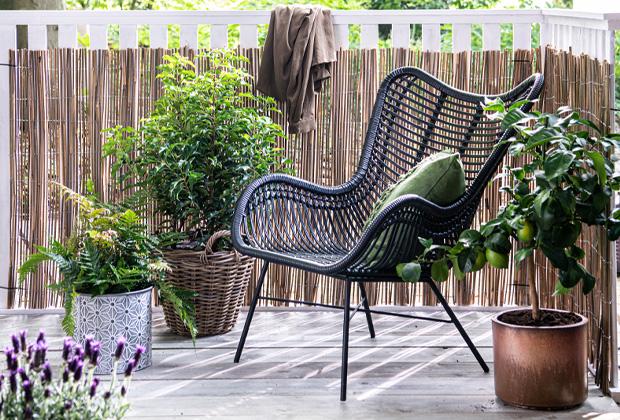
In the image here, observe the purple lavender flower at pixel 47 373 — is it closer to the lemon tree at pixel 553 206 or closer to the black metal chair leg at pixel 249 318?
the lemon tree at pixel 553 206

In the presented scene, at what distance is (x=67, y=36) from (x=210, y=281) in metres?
1.32

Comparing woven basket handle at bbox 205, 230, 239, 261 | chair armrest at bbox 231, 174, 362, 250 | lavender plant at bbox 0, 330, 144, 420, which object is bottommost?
lavender plant at bbox 0, 330, 144, 420

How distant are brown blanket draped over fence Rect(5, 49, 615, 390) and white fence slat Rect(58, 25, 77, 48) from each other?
5cm

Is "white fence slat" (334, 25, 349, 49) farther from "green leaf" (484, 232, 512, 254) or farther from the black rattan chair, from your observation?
"green leaf" (484, 232, 512, 254)

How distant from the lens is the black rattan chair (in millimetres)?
2814

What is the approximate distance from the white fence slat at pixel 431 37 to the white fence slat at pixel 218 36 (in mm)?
873

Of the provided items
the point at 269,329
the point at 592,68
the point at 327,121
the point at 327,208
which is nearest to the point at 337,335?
the point at 269,329

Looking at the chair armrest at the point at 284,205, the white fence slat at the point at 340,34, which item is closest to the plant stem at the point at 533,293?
the chair armrest at the point at 284,205

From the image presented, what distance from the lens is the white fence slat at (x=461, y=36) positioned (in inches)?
154

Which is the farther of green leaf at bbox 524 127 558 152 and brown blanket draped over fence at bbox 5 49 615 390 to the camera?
brown blanket draped over fence at bbox 5 49 615 390

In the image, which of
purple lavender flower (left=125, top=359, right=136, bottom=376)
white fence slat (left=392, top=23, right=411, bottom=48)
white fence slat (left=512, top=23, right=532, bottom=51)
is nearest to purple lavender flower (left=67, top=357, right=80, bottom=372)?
purple lavender flower (left=125, top=359, right=136, bottom=376)

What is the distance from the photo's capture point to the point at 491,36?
3943mm

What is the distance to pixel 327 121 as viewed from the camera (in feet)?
12.8

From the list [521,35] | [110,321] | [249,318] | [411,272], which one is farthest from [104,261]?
[521,35]
